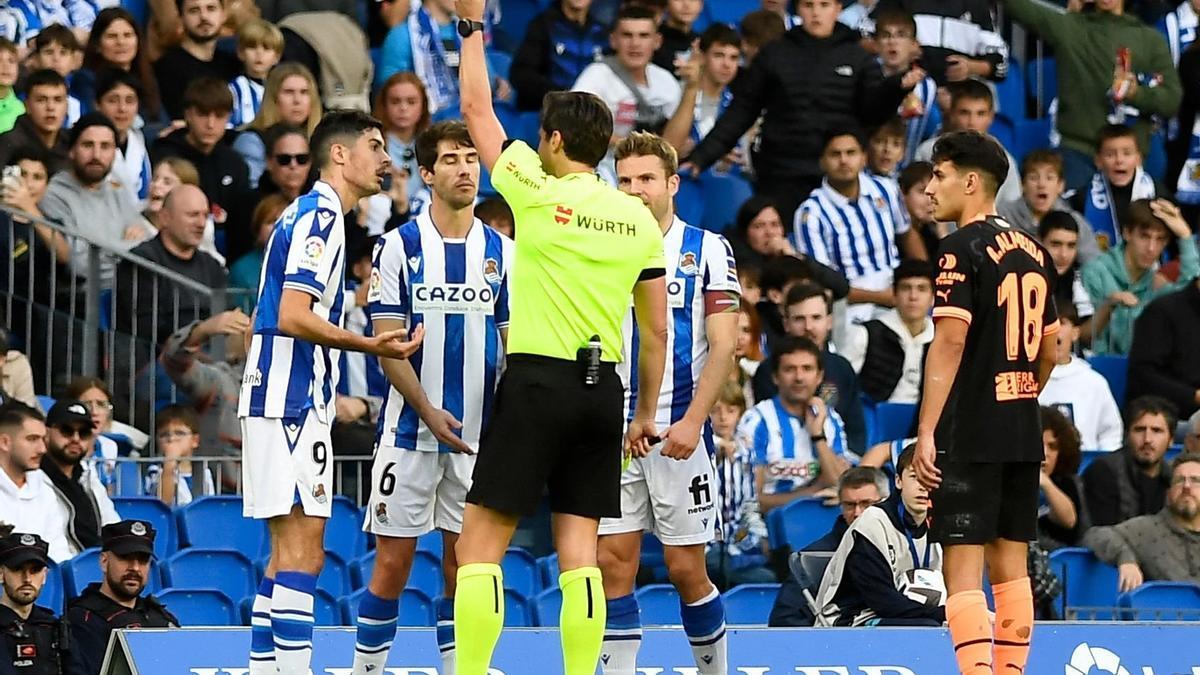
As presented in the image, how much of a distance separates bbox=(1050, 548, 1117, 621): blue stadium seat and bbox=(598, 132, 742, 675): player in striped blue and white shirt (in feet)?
11.7

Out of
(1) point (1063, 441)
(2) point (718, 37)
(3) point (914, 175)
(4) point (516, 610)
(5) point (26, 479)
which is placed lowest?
(4) point (516, 610)

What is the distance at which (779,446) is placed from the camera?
13094 mm

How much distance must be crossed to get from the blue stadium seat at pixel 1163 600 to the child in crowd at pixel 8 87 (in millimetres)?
7094

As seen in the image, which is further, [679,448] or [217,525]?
[217,525]

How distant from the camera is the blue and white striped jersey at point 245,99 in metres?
15.7

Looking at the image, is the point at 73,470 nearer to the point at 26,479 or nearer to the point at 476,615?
the point at 26,479

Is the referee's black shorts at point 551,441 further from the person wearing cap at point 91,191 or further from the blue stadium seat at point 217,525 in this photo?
the person wearing cap at point 91,191

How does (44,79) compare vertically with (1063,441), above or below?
above

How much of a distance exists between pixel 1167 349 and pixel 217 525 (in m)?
5.98

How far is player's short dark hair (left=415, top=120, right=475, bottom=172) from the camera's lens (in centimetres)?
936

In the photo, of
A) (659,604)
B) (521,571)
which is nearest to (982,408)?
(659,604)

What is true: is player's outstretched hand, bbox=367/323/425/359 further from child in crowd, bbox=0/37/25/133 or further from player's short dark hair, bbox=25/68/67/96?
child in crowd, bbox=0/37/25/133

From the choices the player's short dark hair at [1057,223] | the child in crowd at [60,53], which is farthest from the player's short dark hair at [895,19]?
the child in crowd at [60,53]

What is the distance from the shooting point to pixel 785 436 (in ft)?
43.0
